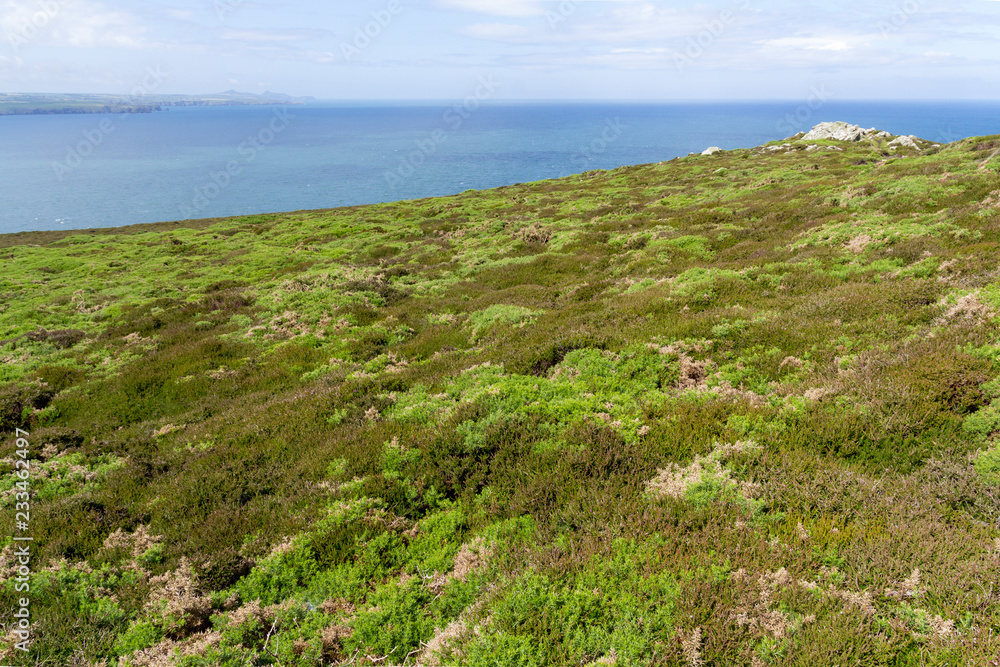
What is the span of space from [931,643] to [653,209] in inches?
1876

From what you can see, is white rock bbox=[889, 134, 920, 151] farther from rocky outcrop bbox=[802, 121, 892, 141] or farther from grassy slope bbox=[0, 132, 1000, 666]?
grassy slope bbox=[0, 132, 1000, 666]

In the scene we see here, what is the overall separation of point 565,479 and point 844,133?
131759 mm

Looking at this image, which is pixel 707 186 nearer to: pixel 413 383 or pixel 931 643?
pixel 413 383

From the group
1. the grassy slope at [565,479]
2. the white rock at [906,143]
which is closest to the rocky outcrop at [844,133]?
the white rock at [906,143]

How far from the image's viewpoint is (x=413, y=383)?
14.8m

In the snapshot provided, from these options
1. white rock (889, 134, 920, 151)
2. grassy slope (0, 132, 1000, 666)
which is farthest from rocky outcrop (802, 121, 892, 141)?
grassy slope (0, 132, 1000, 666)

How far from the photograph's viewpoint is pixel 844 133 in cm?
10356

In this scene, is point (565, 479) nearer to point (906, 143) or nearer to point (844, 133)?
point (906, 143)

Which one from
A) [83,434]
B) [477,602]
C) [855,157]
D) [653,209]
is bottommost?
[83,434]

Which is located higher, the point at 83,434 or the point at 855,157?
the point at 855,157

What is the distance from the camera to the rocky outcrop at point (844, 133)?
3931 inches

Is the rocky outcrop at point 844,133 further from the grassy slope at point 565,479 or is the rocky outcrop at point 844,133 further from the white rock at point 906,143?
the grassy slope at point 565,479

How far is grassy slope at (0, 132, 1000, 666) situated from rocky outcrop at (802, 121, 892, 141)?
10445 cm

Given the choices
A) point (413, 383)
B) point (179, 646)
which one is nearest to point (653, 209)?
point (413, 383)
